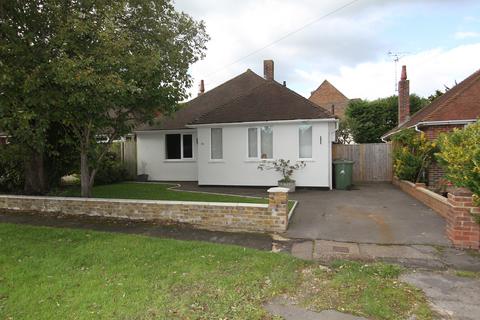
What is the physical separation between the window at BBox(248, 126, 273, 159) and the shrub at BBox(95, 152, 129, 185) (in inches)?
250

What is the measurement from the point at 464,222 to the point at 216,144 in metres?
10.0

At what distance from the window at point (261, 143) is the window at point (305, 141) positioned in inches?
45.5

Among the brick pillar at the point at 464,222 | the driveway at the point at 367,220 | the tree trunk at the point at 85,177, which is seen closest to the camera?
the brick pillar at the point at 464,222

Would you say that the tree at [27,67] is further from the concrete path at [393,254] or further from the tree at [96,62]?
the concrete path at [393,254]

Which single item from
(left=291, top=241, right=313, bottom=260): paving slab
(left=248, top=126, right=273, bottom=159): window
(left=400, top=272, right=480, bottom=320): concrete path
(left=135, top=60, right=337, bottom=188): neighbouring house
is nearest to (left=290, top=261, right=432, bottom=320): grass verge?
(left=400, top=272, right=480, bottom=320): concrete path

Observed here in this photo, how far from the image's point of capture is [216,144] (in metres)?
14.6

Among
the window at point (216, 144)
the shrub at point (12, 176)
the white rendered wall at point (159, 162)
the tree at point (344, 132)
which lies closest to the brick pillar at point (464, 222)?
the window at point (216, 144)

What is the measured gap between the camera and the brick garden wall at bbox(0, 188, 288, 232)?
7.20m

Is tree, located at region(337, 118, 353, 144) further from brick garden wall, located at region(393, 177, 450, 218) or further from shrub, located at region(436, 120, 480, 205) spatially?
shrub, located at region(436, 120, 480, 205)

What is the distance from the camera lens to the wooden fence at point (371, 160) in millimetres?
16438

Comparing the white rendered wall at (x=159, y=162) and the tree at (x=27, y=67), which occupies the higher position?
the tree at (x=27, y=67)

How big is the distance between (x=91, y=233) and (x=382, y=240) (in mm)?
5771

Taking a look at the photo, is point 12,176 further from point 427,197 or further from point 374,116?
point 374,116

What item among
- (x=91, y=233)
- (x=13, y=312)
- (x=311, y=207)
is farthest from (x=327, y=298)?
(x=311, y=207)
